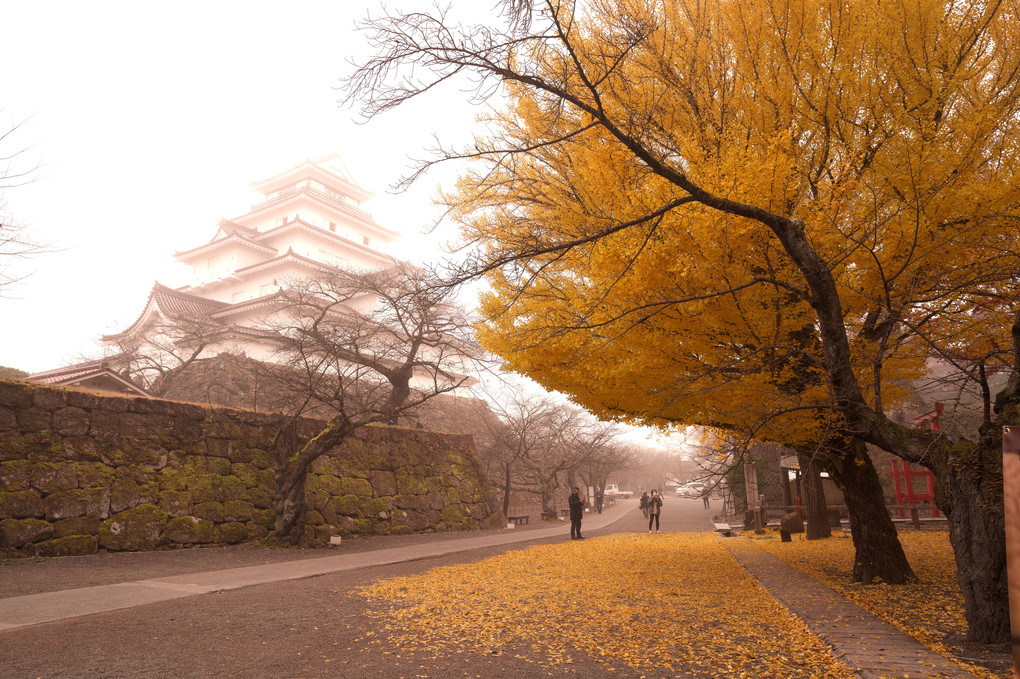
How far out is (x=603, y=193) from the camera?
22.5ft

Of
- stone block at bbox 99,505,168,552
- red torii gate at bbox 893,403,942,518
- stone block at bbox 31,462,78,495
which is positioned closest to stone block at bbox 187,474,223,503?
stone block at bbox 99,505,168,552

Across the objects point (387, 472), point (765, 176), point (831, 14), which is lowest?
point (387, 472)

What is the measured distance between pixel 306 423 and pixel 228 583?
280 inches

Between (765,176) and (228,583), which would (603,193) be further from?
(228,583)

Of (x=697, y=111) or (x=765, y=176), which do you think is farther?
(x=697, y=111)

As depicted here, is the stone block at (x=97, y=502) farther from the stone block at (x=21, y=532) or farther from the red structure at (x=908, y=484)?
the red structure at (x=908, y=484)

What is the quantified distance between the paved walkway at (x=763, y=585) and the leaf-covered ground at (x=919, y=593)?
167mm

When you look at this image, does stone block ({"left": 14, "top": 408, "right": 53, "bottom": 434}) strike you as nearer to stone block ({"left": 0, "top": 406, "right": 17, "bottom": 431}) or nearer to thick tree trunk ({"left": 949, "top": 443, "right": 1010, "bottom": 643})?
stone block ({"left": 0, "top": 406, "right": 17, "bottom": 431})

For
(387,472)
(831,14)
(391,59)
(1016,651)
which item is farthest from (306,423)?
(1016,651)

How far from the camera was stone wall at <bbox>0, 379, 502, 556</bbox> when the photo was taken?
10227mm

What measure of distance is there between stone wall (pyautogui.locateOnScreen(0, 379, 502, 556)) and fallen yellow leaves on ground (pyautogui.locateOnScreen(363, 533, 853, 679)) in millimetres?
5957

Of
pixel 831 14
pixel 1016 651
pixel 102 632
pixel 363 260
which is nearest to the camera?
pixel 1016 651

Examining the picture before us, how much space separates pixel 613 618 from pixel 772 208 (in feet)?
14.8

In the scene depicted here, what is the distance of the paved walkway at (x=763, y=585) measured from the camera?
4.34 meters
